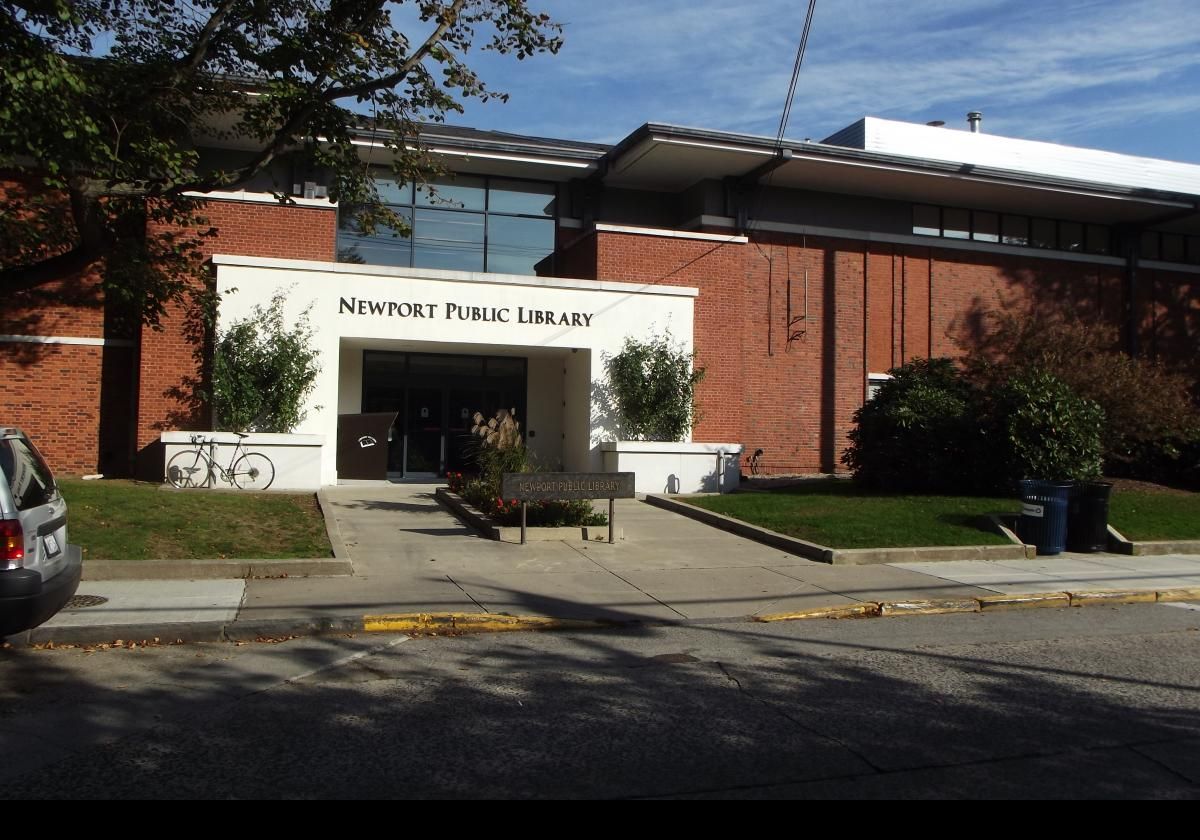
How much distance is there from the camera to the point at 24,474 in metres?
6.92

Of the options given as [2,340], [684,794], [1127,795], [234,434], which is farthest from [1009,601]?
[2,340]

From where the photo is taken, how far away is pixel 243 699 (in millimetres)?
6367

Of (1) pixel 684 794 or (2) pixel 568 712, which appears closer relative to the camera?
(1) pixel 684 794

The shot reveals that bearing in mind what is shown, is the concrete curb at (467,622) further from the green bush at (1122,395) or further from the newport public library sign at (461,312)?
the newport public library sign at (461,312)

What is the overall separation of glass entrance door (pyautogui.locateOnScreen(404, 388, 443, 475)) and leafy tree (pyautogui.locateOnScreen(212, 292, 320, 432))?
3617 mm

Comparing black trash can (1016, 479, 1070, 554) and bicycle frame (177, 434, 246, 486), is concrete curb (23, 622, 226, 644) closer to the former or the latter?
bicycle frame (177, 434, 246, 486)

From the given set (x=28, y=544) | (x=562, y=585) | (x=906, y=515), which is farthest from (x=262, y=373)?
(x=28, y=544)

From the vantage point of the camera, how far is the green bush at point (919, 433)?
1767cm

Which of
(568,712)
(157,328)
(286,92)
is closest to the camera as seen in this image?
(568,712)

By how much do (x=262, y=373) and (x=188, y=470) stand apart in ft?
7.39
